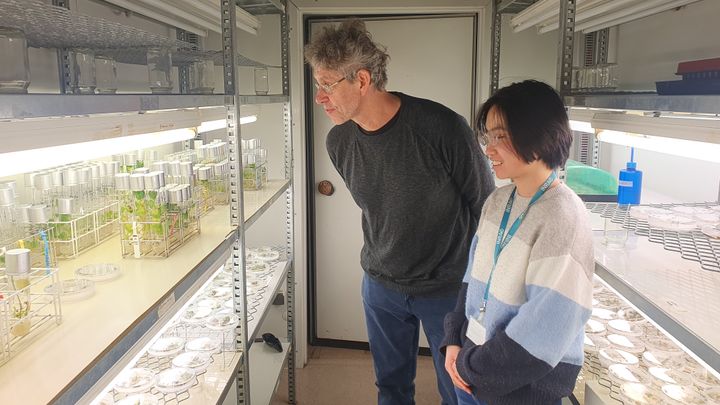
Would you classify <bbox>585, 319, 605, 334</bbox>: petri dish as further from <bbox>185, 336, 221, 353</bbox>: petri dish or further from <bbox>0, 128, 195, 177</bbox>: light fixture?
<bbox>0, 128, 195, 177</bbox>: light fixture

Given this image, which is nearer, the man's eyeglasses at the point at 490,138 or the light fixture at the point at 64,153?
the light fixture at the point at 64,153

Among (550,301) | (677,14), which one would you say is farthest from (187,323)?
(677,14)

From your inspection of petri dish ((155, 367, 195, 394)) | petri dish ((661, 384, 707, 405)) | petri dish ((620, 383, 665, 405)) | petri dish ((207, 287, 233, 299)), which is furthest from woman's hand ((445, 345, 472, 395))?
petri dish ((207, 287, 233, 299))

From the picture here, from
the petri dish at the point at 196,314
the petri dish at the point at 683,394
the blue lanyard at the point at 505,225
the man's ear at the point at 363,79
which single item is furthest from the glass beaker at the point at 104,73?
the petri dish at the point at 683,394

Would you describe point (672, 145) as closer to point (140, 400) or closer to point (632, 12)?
point (632, 12)

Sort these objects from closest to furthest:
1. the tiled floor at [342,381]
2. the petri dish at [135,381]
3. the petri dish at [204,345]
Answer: the petri dish at [135,381] < the petri dish at [204,345] < the tiled floor at [342,381]

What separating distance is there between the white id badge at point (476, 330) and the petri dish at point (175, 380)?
841mm

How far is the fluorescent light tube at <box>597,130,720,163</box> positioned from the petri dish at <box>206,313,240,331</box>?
1393mm

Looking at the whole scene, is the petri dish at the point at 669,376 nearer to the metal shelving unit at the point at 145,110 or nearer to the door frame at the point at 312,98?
the metal shelving unit at the point at 145,110

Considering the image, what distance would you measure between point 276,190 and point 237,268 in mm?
740

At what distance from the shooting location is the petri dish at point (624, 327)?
1748 millimetres

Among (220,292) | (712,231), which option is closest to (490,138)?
(712,231)

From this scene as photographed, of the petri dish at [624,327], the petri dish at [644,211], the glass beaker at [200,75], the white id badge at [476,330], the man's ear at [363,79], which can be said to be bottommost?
the petri dish at [624,327]

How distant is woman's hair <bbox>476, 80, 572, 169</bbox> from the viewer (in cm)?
125
